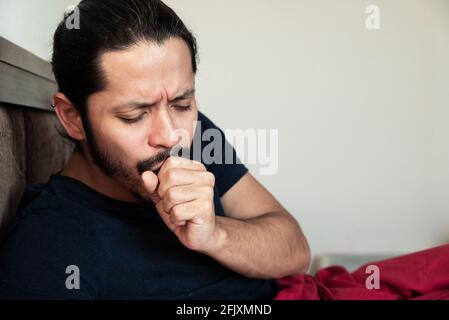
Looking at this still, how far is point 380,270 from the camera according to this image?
1.03 metres

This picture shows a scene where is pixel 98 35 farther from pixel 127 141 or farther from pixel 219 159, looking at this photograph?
pixel 219 159

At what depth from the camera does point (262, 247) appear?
2.84 feet

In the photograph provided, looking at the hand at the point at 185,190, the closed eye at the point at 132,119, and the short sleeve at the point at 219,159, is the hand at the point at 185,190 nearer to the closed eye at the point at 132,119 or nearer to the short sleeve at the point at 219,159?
the closed eye at the point at 132,119

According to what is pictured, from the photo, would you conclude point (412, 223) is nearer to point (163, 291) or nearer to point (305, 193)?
point (305, 193)

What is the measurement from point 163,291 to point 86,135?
0.98ft

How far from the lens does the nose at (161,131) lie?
30.8 inches

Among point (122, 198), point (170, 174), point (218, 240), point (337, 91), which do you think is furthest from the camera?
point (337, 91)

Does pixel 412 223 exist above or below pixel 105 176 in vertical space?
below

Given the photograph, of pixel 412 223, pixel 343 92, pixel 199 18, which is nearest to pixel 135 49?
pixel 199 18

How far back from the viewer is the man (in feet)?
2.40

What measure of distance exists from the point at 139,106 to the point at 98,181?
0.57 ft

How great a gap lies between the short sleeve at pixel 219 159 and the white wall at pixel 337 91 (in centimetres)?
64

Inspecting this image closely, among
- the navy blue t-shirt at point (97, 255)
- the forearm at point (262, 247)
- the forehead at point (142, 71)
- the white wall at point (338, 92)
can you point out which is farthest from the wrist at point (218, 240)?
the white wall at point (338, 92)

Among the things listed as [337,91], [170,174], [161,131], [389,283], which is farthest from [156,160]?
[337,91]
